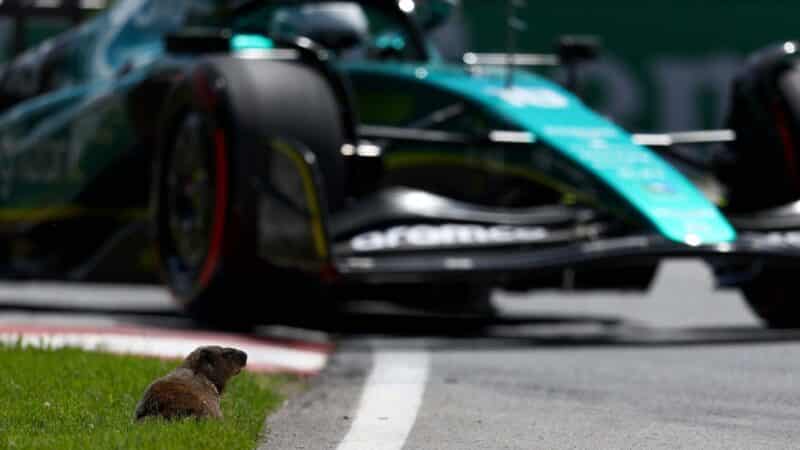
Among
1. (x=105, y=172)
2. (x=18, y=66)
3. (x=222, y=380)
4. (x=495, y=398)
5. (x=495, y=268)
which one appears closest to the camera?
(x=222, y=380)

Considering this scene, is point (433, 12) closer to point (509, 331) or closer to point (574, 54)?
point (574, 54)

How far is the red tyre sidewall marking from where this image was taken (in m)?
9.32

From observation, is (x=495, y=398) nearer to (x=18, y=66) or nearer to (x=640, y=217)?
(x=640, y=217)

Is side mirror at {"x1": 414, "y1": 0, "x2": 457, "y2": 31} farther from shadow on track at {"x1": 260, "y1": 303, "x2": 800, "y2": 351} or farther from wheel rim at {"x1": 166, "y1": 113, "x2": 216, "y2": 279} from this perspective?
wheel rim at {"x1": 166, "y1": 113, "x2": 216, "y2": 279}

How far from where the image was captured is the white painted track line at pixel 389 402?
18.4ft

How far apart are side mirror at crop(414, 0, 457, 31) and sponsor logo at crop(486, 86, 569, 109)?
4.87 ft

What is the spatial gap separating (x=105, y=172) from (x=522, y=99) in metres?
2.35

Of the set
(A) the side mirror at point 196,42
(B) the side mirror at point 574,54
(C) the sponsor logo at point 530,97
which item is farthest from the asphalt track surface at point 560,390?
(A) the side mirror at point 196,42

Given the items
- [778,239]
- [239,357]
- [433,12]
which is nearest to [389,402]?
[239,357]

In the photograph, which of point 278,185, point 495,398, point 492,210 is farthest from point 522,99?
point 495,398

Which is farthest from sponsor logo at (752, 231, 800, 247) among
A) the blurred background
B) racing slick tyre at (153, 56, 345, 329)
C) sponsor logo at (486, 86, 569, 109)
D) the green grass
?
the blurred background

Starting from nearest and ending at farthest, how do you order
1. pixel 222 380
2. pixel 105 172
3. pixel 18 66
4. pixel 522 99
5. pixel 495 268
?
pixel 222 380 < pixel 495 268 < pixel 522 99 < pixel 105 172 < pixel 18 66

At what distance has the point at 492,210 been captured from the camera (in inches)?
370

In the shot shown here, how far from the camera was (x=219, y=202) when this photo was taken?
9.40 metres
